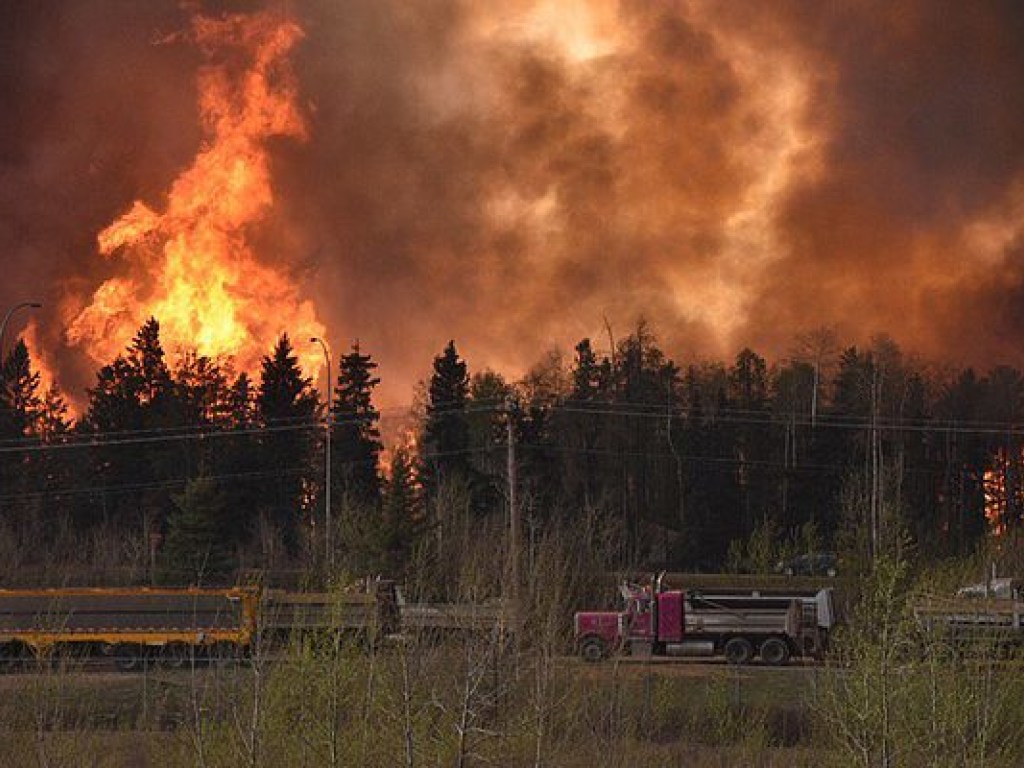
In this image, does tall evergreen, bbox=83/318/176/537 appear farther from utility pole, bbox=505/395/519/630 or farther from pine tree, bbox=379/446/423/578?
utility pole, bbox=505/395/519/630

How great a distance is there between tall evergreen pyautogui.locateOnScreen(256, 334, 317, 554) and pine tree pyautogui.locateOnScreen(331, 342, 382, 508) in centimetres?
199

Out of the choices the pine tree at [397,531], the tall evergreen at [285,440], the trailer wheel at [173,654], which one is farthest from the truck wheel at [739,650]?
the tall evergreen at [285,440]

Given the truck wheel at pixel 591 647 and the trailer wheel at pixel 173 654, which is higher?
the truck wheel at pixel 591 647

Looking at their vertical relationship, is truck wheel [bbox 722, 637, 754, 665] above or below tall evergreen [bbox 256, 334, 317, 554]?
below

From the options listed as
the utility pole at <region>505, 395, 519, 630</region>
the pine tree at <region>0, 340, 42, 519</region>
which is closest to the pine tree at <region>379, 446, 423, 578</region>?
the utility pole at <region>505, 395, 519, 630</region>

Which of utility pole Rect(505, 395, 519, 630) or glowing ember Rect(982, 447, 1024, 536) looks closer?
utility pole Rect(505, 395, 519, 630)

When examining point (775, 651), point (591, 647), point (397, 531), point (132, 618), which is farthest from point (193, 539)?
point (775, 651)

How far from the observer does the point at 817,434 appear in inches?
3125

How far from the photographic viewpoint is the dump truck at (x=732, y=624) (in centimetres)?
4241

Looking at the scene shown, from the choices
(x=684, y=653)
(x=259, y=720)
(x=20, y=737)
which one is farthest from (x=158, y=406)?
(x=259, y=720)

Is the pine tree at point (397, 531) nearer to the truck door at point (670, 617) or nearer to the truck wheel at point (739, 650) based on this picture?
the truck door at point (670, 617)

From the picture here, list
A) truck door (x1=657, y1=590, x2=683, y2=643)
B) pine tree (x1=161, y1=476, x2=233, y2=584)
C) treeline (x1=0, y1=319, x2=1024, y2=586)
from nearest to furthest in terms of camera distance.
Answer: truck door (x1=657, y1=590, x2=683, y2=643) → pine tree (x1=161, y1=476, x2=233, y2=584) → treeline (x1=0, y1=319, x2=1024, y2=586)

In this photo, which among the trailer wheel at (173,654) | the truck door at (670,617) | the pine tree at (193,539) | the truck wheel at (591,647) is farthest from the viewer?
the pine tree at (193,539)

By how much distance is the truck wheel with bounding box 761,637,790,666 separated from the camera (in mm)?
42375
